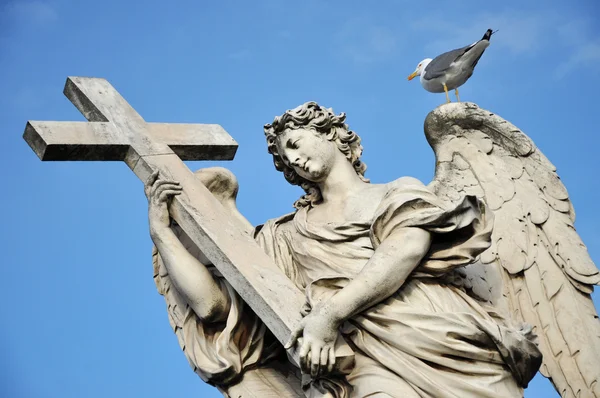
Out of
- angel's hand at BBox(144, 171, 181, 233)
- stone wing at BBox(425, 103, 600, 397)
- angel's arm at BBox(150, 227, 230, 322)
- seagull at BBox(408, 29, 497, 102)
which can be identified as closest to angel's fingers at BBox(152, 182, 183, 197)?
angel's hand at BBox(144, 171, 181, 233)

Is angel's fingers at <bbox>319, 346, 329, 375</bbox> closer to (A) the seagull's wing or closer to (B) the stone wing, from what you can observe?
(B) the stone wing

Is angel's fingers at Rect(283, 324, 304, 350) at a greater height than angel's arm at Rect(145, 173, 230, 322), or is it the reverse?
angel's arm at Rect(145, 173, 230, 322)

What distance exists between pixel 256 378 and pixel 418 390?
3.82 feet

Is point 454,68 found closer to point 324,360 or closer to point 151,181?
point 151,181

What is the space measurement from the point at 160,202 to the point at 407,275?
159 cm

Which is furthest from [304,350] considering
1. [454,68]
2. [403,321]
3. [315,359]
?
[454,68]

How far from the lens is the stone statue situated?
7566 mm

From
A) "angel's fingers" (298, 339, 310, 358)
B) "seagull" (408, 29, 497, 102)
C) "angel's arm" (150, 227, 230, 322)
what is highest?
"seagull" (408, 29, 497, 102)

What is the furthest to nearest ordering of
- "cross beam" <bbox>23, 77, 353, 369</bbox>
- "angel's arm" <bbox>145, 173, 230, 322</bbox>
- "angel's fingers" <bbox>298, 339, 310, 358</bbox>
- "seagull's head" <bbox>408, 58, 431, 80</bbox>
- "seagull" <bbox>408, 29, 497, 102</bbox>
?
1. "seagull's head" <bbox>408, 58, 431, 80</bbox>
2. "seagull" <bbox>408, 29, 497, 102</bbox>
3. "angel's arm" <bbox>145, 173, 230, 322</bbox>
4. "cross beam" <bbox>23, 77, 353, 369</bbox>
5. "angel's fingers" <bbox>298, 339, 310, 358</bbox>

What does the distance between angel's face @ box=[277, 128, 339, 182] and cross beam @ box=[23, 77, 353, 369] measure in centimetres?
50

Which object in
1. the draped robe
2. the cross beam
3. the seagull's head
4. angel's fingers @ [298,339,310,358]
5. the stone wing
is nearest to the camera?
angel's fingers @ [298,339,310,358]

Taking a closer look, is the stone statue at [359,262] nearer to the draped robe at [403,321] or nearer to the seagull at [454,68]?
the draped robe at [403,321]

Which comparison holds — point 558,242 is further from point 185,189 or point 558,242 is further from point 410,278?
point 185,189

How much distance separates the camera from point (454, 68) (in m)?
11.6
